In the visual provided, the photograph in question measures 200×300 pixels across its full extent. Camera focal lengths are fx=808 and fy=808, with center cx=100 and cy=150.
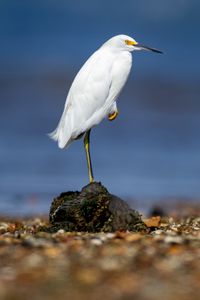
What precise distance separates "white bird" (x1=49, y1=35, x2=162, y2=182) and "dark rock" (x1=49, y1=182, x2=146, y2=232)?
3.09 feet

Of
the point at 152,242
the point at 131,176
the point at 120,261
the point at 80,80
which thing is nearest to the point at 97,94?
the point at 80,80

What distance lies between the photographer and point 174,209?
15930mm

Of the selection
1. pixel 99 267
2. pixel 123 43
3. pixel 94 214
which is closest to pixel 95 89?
pixel 123 43

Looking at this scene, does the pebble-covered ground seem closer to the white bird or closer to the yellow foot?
the white bird

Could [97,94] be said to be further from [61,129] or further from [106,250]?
[106,250]

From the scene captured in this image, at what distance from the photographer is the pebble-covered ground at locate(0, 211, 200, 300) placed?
17.9ft

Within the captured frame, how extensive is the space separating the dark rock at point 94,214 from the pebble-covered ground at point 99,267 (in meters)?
0.83

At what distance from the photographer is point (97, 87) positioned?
10031mm

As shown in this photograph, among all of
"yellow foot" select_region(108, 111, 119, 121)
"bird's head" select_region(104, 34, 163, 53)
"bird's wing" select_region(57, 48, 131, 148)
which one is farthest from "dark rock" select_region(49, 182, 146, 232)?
"bird's head" select_region(104, 34, 163, 53)

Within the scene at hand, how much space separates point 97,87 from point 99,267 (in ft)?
13.6

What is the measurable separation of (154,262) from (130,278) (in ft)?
2.14

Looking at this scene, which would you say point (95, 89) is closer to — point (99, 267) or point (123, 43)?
point (123, 43)

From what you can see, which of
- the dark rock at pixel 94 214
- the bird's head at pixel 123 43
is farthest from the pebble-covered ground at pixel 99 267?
the bird's head at pixel 123 43

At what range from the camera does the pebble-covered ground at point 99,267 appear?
17.9ft
